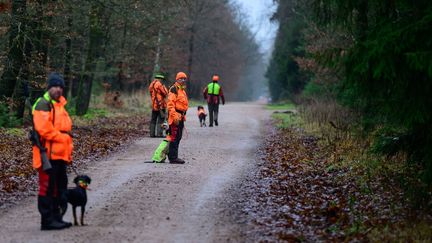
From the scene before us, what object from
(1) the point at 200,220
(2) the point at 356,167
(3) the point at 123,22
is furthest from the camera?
(3) the point at 123,22

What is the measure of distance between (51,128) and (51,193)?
33.7 inches

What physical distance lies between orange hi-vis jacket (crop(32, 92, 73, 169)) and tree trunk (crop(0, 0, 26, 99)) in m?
11.0

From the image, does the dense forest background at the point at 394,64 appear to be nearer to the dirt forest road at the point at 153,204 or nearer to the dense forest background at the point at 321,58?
the dense forest background at the point at 321,58

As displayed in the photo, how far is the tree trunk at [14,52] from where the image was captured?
64.9 feet

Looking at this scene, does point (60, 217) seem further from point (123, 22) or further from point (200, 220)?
point (123, 22)

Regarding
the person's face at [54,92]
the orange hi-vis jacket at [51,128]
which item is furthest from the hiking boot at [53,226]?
the person's face at [54,92]

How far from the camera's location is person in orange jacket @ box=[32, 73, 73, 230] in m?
8.70

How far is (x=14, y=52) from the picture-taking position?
21.3 meters

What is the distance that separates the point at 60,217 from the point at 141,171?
16.9 ft

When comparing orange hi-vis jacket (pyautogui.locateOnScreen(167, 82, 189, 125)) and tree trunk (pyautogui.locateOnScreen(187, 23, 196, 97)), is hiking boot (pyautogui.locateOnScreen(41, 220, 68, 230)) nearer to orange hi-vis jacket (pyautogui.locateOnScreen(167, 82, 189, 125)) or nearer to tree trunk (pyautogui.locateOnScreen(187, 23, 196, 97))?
orange hi-vis jacket (pyautogui.locateOnScreen(167, 82, 189, 125))

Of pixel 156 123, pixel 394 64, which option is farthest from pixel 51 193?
pixel 156 123

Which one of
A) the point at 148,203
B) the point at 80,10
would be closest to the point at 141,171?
the point at 148,203

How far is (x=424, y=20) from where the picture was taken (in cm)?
801

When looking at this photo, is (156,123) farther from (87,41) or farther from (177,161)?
(87,41)
